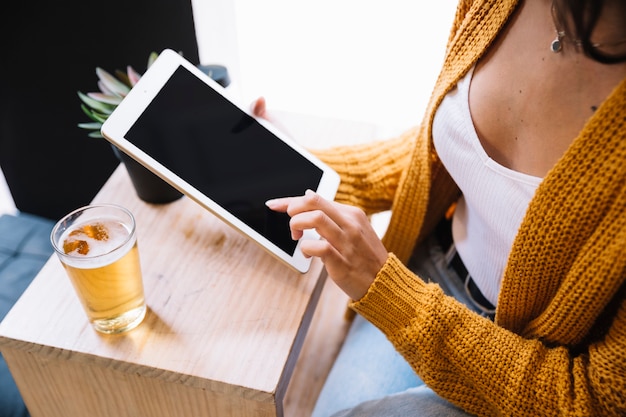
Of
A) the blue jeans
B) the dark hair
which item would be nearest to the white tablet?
the blue jeans

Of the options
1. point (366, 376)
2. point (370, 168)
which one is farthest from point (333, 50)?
point (366, 376)

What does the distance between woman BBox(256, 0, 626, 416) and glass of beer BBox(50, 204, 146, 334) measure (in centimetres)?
18

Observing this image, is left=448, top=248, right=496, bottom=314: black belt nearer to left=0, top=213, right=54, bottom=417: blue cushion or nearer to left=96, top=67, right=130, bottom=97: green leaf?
left=96, top=67, right=130, bottom=97: green leaf

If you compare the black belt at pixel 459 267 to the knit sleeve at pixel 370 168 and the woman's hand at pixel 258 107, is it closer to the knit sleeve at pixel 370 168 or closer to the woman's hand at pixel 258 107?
the knit sleeve at pixel 370 168

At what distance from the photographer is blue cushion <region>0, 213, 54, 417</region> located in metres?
0.88

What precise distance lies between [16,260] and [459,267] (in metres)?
0.81

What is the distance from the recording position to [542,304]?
65 cm

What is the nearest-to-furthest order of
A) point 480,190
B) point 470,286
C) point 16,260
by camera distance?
point 480,190
point 470,286
point 16,260

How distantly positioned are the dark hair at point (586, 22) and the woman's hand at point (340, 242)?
31 cm

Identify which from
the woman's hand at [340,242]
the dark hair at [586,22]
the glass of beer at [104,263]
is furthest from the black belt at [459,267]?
the glass of beer at [104,263]

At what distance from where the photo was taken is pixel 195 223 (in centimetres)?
78

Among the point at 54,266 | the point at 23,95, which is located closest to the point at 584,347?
the point at 54,266

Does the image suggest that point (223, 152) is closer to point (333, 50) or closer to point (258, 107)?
point (258, 107)

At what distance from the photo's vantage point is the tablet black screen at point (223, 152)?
0.65 metres
